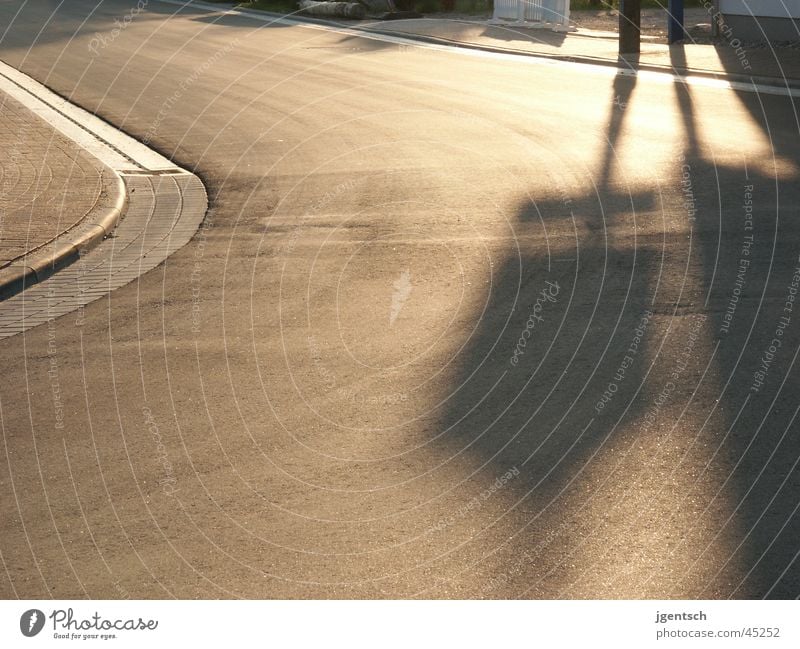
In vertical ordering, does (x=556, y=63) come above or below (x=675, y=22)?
below

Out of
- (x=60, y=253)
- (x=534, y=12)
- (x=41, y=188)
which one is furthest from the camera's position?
(x=534, y=12)

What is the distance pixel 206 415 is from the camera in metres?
6.53

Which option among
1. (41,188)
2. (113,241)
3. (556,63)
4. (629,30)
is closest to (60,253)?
(113,241)

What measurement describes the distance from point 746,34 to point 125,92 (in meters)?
12.9

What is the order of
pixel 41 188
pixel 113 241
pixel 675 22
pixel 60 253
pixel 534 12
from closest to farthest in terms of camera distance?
pixel 60 253
pixel 113 241
pixel 41 188
pixel 675 22
pixel 534 12

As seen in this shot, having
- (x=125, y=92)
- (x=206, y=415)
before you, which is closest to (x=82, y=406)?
(x=206, y=415)

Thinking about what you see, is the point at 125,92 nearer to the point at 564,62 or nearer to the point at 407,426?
the point at 564,62

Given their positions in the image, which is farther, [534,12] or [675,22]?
[534,12]

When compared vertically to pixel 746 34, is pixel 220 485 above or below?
above

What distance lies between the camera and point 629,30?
24.0 m

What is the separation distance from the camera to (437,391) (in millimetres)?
6734

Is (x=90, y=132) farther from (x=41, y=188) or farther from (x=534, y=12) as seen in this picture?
(x=534, y=12)

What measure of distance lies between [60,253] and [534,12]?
2484 centimetres

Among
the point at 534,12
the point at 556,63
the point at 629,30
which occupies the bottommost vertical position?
the point at 534,12
